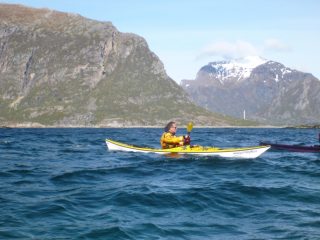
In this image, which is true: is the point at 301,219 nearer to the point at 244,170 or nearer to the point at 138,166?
the point at 244,170

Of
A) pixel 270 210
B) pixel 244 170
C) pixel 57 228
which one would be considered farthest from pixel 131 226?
pixel 244 170

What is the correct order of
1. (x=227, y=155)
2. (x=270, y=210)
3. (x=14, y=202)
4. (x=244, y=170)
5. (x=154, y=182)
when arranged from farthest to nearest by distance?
(x=227, y=155), (x=244, y=170), (x=154, y=182), (x=14, y=202), (x=270, y=210)

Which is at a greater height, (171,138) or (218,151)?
(171,138)

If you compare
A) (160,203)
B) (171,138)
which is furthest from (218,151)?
(160,203)

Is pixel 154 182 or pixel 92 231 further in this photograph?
pixel 154 182

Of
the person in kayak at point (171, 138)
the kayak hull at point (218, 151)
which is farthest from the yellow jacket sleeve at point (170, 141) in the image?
the kayak hull at point (218, 151)

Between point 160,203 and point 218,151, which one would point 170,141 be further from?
point 160,203

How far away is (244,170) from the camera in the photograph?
61.3 ft

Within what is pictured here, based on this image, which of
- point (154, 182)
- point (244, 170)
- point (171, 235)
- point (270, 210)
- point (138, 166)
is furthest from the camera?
point (138, 166)

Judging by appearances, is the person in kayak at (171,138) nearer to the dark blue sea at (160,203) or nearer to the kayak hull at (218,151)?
the kayak hull at (218,151)

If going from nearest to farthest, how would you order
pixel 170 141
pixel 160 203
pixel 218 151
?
pixel 160 203, pixel 218 151, pixel 170 141

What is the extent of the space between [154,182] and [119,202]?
3.71 meters

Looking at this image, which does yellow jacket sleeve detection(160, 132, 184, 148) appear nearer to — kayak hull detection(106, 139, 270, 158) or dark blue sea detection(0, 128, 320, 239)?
kayak hull detection(106, 139, 270, 158)

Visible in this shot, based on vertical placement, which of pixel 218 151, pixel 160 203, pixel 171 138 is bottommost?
pixel 160 203
